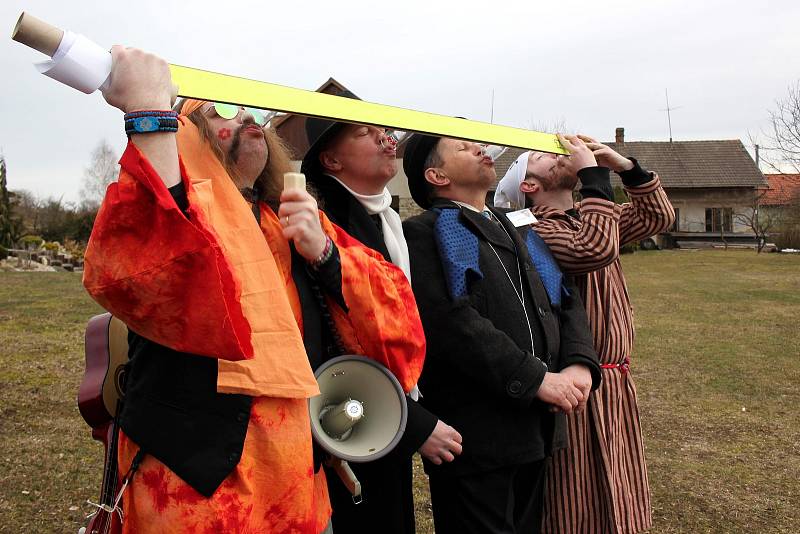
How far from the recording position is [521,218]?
2.89 metres

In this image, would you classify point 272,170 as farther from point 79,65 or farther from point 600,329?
point 600,329

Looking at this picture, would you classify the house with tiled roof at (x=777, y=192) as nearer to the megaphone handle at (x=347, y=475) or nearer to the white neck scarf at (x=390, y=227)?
the white neck scarf at (x=390, y=227)

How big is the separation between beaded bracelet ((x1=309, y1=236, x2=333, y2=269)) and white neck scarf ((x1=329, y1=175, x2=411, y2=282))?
53cm

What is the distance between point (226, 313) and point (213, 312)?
0.03m

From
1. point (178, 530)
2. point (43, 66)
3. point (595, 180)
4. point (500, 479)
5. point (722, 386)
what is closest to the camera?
point (43, 66)

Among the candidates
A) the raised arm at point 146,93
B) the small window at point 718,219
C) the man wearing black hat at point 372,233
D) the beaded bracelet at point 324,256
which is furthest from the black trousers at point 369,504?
the small window at point 718,219

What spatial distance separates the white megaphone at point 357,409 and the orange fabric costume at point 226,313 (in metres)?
0.07

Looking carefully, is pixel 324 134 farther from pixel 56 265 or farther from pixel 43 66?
pixel 56 265

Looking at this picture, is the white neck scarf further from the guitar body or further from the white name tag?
the guitar body

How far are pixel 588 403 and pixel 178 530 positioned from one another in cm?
178

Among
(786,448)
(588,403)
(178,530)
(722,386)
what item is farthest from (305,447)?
(722,386)

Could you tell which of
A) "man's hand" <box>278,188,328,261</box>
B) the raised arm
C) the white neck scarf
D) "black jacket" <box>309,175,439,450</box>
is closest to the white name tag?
the white neck scarf

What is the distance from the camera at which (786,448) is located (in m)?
5.50

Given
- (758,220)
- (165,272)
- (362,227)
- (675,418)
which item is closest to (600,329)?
(362,227)
